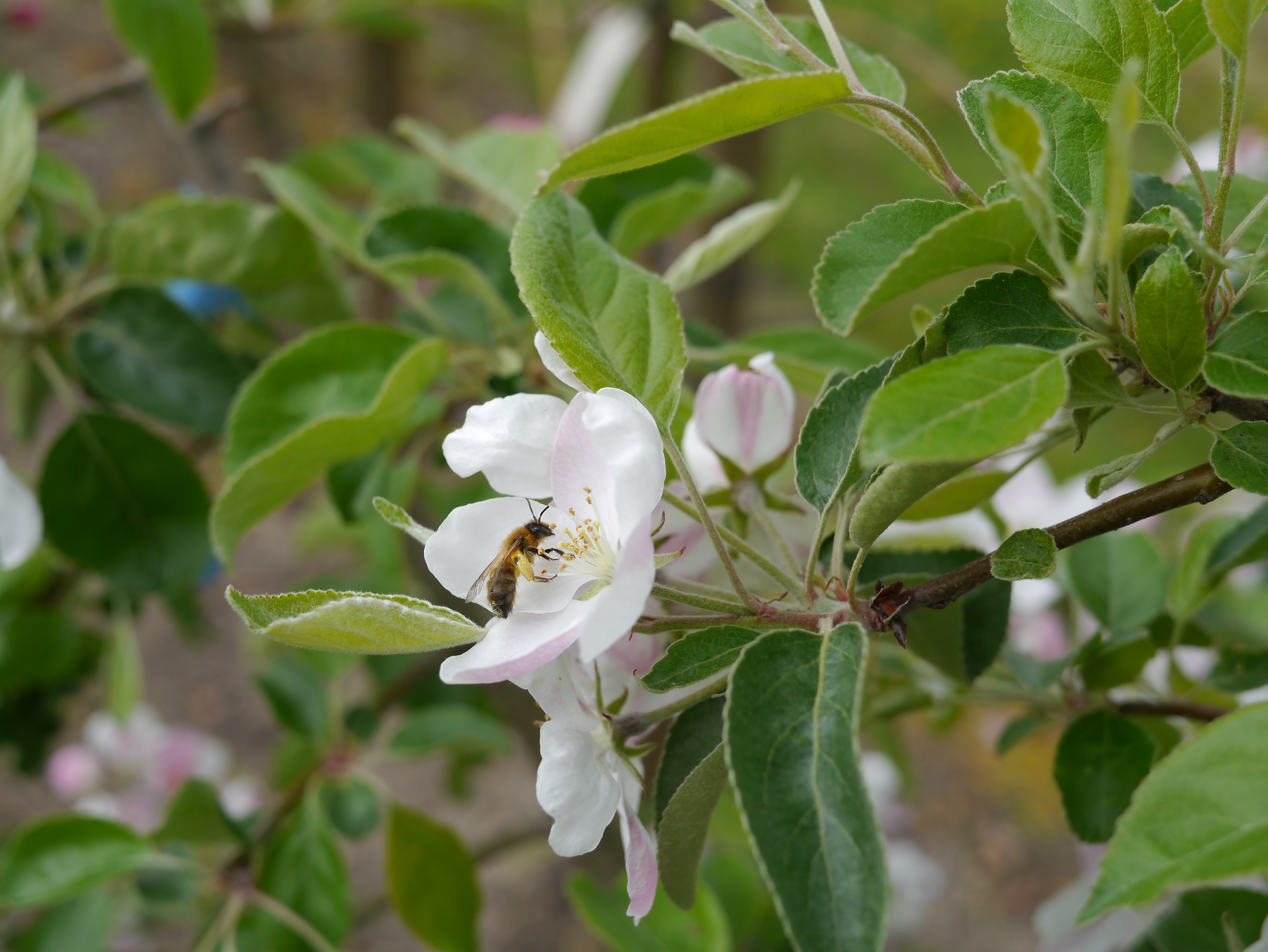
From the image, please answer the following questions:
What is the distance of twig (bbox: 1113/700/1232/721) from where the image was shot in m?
0.53

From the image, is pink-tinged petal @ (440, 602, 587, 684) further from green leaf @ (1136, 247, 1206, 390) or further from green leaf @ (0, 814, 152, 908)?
green leaf @ (0, 814, 152, 908)

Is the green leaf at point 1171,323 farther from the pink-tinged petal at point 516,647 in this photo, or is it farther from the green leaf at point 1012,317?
the pink-tinged petal at point 516,647

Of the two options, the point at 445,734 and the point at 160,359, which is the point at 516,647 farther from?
the point at 445,734

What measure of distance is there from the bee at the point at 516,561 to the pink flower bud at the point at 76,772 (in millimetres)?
1181

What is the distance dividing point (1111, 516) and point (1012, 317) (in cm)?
8

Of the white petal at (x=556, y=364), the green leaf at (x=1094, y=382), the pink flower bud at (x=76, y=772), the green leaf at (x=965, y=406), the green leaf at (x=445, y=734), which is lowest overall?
the pink flower bud at (x=76, y=772)

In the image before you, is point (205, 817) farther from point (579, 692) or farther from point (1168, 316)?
point (1168, 316)

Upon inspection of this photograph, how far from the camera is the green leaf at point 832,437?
37 cm

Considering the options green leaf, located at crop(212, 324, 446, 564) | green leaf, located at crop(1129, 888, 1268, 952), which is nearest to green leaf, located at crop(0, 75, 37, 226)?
green leaf, located at crop(212, 324, 446, 564)

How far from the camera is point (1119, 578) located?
60 centimetres

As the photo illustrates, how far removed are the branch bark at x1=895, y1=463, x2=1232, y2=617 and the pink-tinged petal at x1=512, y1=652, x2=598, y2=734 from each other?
0.11 m

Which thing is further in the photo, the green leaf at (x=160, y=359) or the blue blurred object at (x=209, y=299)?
the blue blurred object at (x=209, y=299)

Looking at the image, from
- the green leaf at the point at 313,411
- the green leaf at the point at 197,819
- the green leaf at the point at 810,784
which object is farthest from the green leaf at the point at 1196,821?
the green leaf at the point at 197,819

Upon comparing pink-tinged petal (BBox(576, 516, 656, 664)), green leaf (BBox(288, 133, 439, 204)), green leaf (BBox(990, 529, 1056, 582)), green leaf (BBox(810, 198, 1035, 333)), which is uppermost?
green leaf (BBox(810, 198, 1035, 333))
